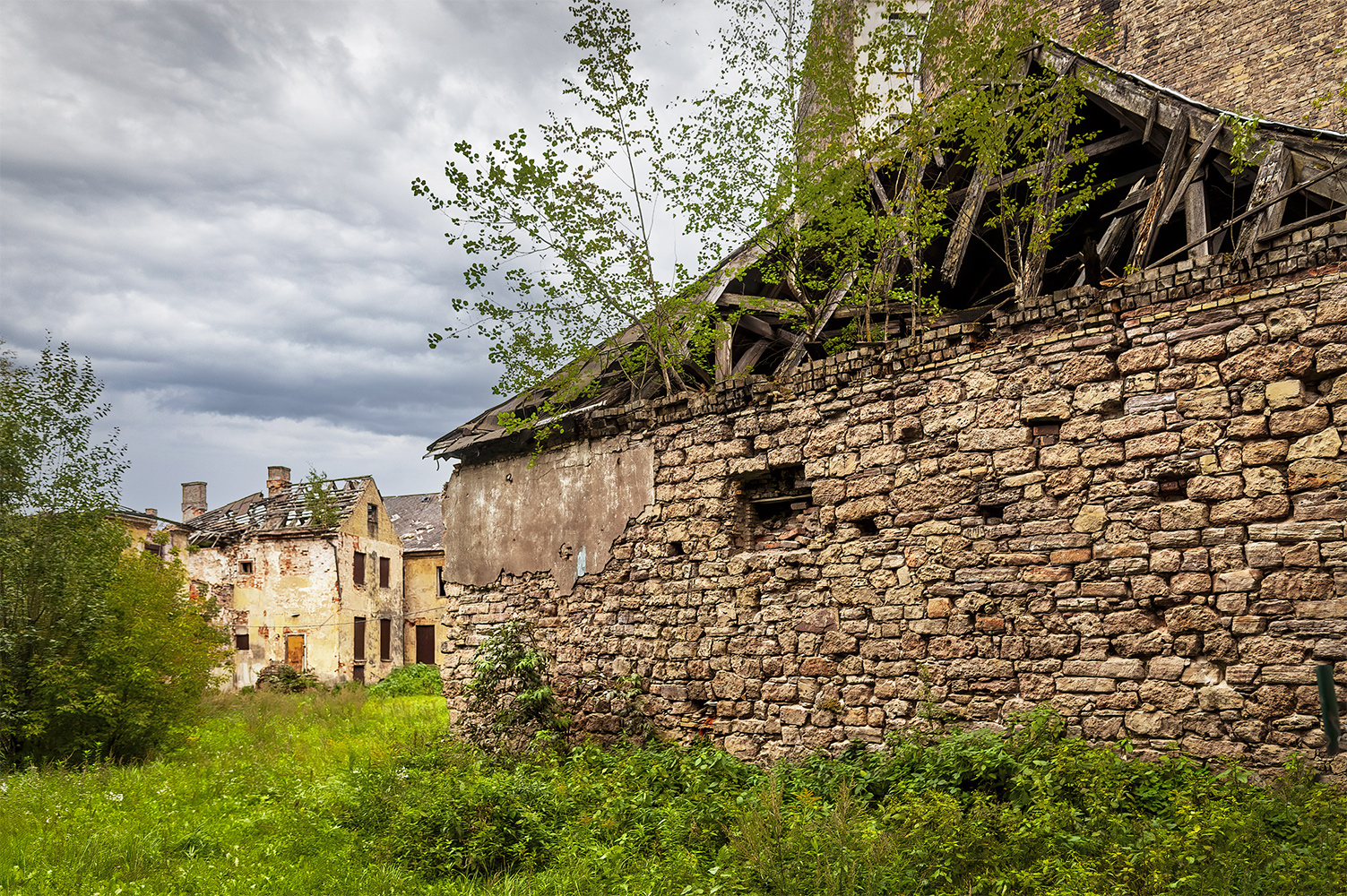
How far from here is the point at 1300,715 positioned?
4.69 metres

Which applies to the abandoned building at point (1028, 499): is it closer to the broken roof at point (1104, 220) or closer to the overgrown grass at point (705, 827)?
the broken roof at point (1104, 220)

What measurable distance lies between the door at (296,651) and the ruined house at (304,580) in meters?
0.02

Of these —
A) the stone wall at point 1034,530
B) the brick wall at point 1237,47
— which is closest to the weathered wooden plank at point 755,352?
the stone wall at point 1034,530

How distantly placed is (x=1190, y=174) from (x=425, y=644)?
24.1 meters

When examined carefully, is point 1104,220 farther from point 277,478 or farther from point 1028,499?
point 277,478

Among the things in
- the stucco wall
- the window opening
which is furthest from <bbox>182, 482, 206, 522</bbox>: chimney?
the window opening

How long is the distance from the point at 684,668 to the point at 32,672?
7.88 m

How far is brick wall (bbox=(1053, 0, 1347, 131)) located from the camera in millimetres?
14141

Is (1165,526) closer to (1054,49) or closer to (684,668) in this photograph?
(684,668)

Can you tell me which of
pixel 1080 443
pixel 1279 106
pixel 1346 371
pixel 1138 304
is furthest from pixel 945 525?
pixel 1279 106

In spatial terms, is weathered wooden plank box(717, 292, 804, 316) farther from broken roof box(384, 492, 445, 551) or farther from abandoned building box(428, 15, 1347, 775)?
broken roof box(384, 492, 445, 551)

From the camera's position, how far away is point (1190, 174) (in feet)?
21.9

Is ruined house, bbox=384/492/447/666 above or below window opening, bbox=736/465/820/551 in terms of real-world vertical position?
below

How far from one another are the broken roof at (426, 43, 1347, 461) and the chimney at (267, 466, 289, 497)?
18138 millimetres
